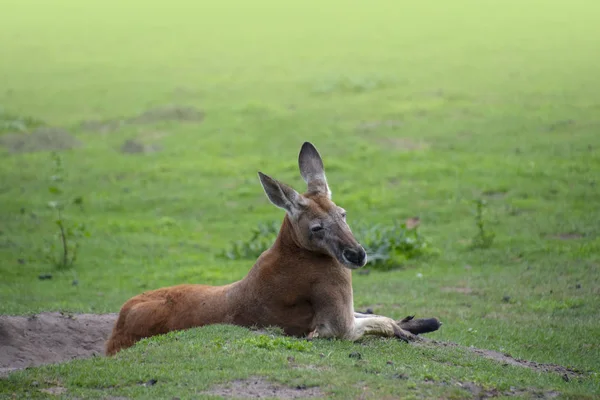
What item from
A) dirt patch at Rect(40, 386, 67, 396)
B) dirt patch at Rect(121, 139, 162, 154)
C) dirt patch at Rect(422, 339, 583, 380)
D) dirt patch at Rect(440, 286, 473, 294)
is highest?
dirt patch at Rect(121, 139, 162, 154)

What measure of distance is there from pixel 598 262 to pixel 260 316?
330 inches

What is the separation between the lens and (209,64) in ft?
138

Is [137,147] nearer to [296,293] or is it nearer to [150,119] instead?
[150,119]

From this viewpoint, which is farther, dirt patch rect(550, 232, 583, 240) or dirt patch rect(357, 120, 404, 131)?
dirt patch rect(357, 120, 404, 131)

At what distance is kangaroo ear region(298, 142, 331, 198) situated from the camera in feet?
31.8

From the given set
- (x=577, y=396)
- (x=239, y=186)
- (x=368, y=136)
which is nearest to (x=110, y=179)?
(x=239, y=186)

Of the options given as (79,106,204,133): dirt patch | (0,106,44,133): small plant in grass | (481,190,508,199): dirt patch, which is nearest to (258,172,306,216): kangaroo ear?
(481,190,508,199): dirt patch

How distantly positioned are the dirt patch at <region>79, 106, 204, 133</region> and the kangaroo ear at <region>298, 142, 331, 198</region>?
20.9 metres

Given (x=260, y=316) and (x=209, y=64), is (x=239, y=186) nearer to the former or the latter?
(x=260, y=316)

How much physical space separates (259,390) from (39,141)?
76.0 feet

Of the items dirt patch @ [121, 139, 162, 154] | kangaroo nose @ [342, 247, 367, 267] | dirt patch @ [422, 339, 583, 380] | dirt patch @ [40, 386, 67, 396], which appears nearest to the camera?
dirt patch @ [40, 386, 67, 396]

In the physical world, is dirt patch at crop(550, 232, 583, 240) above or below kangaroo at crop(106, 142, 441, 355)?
below

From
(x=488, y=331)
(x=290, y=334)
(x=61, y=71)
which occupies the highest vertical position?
(x=61, y=71)

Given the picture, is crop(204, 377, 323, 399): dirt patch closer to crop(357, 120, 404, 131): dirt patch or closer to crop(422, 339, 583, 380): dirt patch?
crop(422, 339, 583, 380): dirt patch
